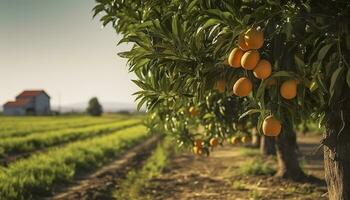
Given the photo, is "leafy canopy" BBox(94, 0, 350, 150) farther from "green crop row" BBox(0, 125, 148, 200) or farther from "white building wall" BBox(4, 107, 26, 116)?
Result: "white building wall" BBox(4, 107, 26, 116)

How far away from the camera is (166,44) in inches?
147

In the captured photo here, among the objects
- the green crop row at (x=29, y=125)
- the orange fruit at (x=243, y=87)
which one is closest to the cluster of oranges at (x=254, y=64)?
the orange fruit at (x=243, y=87)

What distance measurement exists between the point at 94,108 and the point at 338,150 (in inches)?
3577

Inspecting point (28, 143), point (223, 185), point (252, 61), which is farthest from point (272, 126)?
point (28, 143)

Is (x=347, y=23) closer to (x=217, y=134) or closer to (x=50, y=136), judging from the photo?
(x=217, y=134)

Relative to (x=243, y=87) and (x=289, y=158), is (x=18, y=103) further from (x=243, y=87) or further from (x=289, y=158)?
(x=243, y=87)

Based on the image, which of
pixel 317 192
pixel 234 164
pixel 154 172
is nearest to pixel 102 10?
pixel 317 192

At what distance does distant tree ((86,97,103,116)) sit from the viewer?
9400cm

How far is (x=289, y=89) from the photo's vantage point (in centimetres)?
331

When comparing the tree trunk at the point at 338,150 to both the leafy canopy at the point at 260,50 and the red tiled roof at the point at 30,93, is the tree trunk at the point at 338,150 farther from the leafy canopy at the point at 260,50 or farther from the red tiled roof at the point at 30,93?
the red tiled roof at the point at 30,93

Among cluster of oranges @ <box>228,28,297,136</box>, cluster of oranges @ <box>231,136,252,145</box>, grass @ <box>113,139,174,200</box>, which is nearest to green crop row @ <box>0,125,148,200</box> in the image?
grass @ <box>113,139,174,200</box>

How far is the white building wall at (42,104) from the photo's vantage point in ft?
320

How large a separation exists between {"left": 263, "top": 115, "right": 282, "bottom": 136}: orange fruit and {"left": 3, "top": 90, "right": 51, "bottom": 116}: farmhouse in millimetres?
96619

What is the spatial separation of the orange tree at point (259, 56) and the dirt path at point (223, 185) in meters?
4.23
